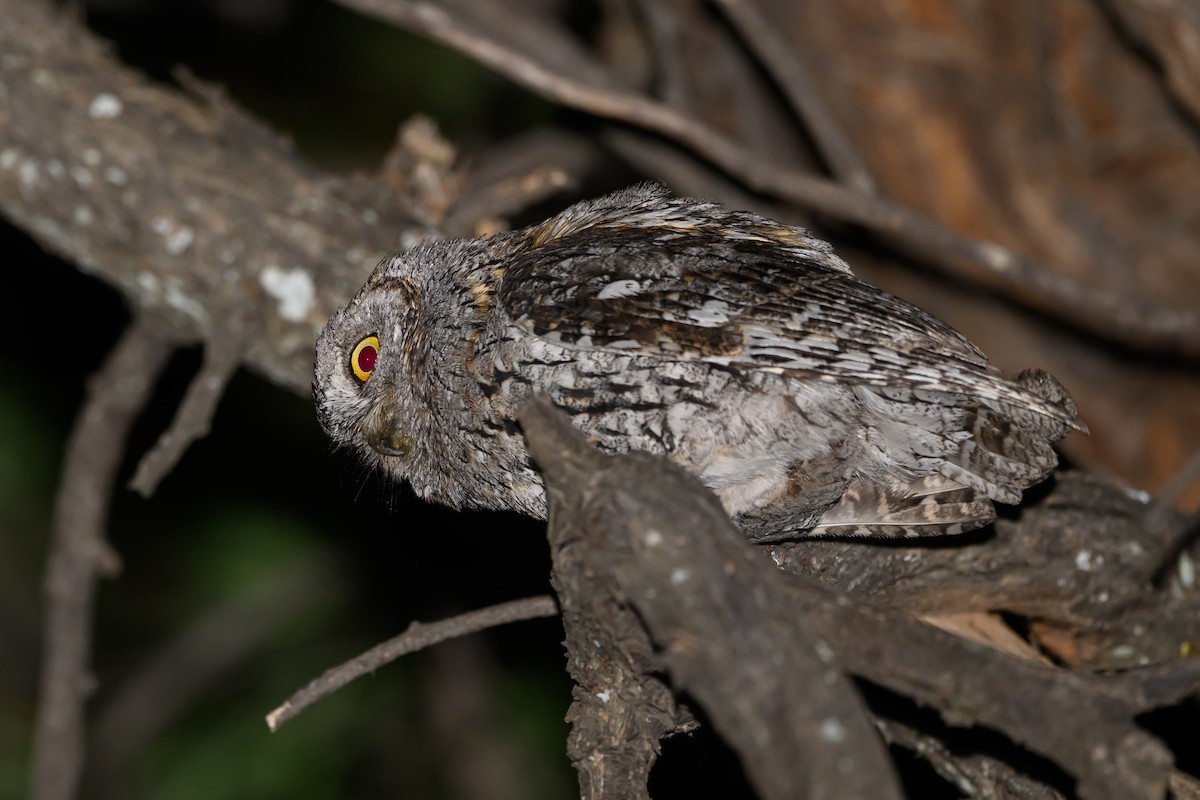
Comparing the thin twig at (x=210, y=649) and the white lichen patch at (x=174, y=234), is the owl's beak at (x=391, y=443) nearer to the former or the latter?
the white lichen patch at (x=174, y=234)

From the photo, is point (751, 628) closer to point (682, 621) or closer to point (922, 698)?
point (682, 621)

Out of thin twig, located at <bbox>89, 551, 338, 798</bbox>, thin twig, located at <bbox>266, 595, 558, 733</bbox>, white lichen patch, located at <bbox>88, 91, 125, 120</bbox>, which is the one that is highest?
thin twig, located at <bbox>266, 595, 558, 733</bbox>

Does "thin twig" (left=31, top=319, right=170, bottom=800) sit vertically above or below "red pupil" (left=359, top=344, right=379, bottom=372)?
below

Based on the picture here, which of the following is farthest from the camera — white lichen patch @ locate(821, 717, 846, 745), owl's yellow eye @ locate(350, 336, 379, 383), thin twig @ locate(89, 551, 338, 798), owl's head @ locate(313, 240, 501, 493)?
thin twig @ locate(89, 551, 338, 798)

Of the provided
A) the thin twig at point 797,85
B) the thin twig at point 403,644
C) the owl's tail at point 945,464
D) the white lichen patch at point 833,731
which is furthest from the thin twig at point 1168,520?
the thin twig at point 797,85

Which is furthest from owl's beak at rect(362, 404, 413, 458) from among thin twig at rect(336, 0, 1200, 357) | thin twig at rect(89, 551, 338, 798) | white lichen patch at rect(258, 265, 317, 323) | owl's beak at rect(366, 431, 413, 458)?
thin twig at rect(89, 551, 338, 798)

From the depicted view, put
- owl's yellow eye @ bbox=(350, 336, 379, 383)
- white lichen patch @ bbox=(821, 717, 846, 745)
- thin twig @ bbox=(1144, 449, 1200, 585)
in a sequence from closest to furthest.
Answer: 1. white lichen patch @ bbox=(821, 717, 846, 745)
2. thin twig @ bbox=(1144, 449, 1200, 585)
3. owl's yellow eye @ bbox=(350, 336, 379, 383)

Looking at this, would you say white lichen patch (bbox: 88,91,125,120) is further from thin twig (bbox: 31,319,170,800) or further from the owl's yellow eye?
the owl's yellow eye

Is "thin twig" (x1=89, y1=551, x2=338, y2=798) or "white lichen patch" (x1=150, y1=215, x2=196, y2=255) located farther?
"thin twig" (x1=89, y1=551, x2=338, y2=798)

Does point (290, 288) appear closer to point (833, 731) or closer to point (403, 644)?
point (403, 644)
